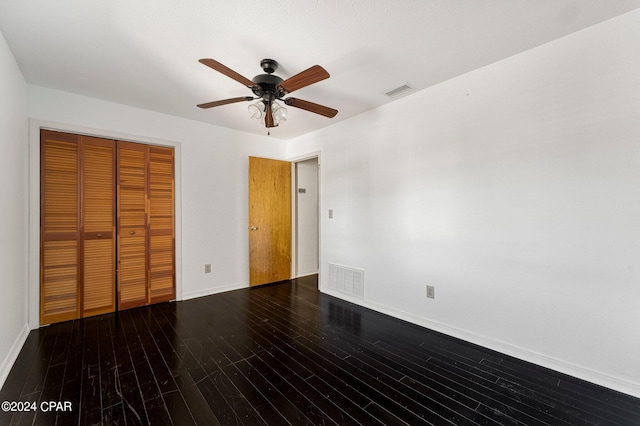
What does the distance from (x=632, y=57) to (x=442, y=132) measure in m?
1.28

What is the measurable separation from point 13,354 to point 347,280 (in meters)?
3.27

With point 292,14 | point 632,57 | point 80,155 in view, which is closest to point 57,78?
point 80,155

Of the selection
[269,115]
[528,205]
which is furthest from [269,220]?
[528,205]

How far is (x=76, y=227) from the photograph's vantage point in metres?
2.99

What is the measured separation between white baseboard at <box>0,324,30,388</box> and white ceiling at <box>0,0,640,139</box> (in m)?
2.43

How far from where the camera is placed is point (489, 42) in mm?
2084

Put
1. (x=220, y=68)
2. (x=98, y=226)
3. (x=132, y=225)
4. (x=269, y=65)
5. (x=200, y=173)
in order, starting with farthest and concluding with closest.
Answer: (x=200, y=173) < (x=132, y=225) < (x=98, y=226) < (x=269, y=65) < (x=220, y=68)

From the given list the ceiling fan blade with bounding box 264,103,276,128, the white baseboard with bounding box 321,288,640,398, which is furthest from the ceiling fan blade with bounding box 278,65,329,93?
the white baseboard with bounding box 321,288,640,398

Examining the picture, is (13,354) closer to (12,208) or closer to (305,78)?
(12,208)

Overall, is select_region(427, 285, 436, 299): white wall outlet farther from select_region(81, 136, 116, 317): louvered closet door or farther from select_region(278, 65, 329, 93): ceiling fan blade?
select_region(81, 136, 116, 317): louvered closet door

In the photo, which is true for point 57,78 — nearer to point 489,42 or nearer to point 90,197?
point 90,197

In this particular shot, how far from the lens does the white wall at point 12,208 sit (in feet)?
6.63

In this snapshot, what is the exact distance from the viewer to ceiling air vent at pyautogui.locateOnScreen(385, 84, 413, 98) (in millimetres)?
2795

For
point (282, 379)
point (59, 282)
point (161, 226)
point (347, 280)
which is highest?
point (161, 226)
